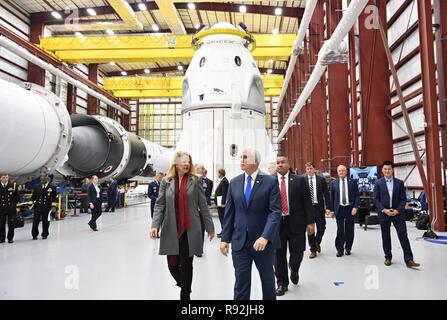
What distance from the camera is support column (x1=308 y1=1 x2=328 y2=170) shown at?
15.9m

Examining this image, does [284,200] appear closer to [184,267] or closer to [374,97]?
[184,267]

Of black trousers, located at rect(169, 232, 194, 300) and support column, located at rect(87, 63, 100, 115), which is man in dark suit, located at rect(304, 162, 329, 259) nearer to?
black trousers, located at rect(169, 232, 194, 300)

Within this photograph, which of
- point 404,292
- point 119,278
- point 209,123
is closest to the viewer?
point 404,292

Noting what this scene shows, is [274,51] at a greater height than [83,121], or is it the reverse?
[274,51]

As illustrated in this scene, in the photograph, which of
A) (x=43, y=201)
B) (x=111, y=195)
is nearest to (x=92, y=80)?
(x=111, y=195)

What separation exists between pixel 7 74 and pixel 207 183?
632 inches

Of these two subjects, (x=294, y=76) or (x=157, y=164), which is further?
(x=294, y=76)

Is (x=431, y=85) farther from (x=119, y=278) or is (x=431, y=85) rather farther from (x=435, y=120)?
(x=119, y=278)

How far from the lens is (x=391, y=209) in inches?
179

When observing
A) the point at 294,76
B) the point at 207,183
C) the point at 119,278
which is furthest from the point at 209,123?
the point at 294,76

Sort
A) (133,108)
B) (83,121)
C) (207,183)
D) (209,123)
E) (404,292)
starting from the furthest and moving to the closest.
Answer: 1. (133,108)
2. (83,121)
3. (209,123)
4. (207,183)
5. (404,292)

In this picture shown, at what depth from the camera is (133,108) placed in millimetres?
34125

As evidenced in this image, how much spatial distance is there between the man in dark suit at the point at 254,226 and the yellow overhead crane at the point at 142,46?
14.7 metres

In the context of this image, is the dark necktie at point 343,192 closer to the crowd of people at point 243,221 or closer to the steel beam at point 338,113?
the crowd of people at point 243,221
